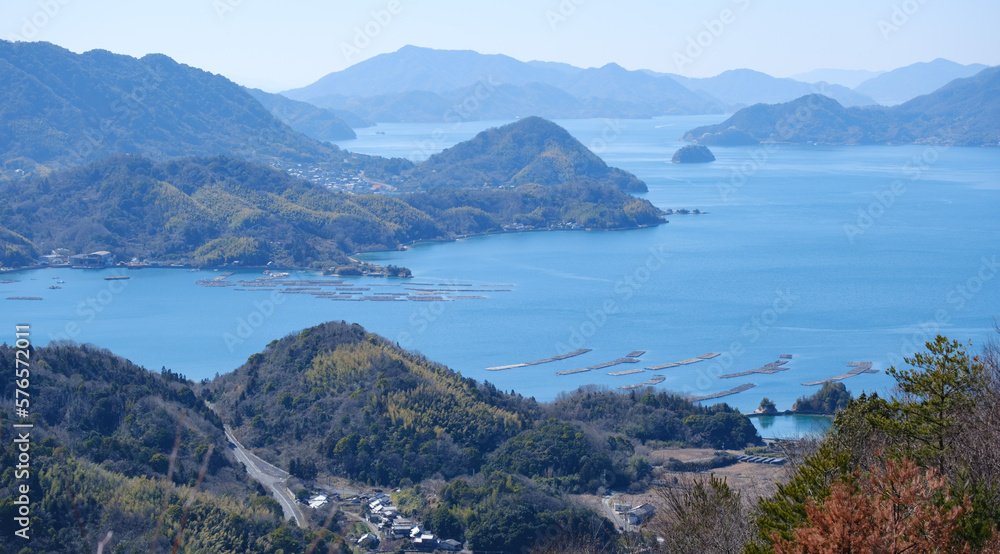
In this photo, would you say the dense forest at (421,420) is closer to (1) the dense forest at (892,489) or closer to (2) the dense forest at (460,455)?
(2) the dense forest at (460,455)

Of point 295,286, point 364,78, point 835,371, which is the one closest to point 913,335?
point 835,371

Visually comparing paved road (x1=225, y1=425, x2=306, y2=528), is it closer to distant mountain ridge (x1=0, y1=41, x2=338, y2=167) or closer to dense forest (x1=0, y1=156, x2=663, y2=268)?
dense forest (x1=0, y1=156, x2=663, y2=268)

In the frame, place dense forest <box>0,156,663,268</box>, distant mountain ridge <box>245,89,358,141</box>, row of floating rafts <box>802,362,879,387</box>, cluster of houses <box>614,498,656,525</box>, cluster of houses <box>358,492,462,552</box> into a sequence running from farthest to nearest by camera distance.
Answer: distant mountain ridge <box>245,89,358,141</box> → dense forest <box>0,156,663,268</box> → row of floating rafts <box>802,362,879,387</box> → cluster of houses <box>614,498,656,525</box> → cluster of houses <box>358,492,462,552</box>

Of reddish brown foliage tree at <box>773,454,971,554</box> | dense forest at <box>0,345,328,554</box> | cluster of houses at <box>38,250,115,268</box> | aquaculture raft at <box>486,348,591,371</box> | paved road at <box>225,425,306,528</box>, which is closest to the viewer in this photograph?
reddish brown foliage tree at <box>773,454,971,554</box>

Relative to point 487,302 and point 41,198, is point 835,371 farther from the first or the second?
point 41,198

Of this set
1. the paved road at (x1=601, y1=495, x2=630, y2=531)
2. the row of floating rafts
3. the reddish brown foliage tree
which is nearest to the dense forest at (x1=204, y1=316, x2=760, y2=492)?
the paved road at (x1=601, y1=495, x2=630, y2=531)

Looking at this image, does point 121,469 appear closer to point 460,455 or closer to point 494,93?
point 460,455
